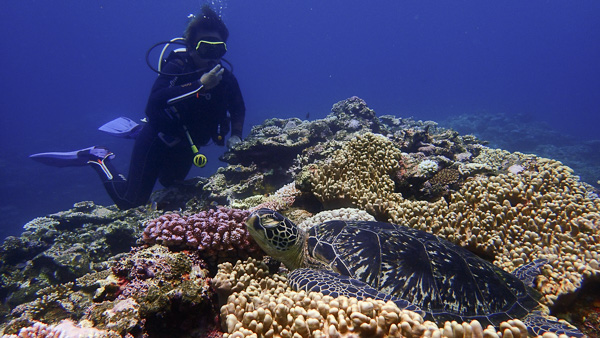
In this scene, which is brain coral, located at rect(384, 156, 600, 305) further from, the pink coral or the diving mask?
the diving mask

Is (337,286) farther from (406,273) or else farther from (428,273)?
(428,273)

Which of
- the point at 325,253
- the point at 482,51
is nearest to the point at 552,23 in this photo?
the point at 482,51

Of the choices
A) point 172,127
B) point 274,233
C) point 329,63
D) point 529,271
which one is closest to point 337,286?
point 274,233

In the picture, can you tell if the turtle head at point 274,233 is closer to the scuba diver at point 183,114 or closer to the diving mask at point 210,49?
the scuba diver at point 183,114

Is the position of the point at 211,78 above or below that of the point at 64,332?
above

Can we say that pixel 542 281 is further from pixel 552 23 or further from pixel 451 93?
pixel 552 23

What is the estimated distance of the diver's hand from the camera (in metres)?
Result: 5.76

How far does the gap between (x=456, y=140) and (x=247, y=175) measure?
650 cm

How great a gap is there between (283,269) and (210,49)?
19.7 feet

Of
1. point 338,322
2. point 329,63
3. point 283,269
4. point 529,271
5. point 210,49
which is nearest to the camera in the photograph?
point 338,322

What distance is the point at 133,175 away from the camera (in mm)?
6562

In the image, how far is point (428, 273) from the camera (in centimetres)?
202

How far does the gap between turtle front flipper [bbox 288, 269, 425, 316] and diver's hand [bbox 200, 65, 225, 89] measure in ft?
17.0

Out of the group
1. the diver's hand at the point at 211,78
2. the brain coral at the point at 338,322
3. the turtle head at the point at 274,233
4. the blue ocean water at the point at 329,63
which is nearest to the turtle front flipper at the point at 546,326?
the brain coral at the point at 338,322
